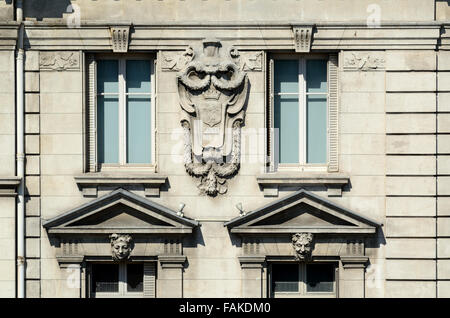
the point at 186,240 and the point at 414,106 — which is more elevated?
the point at 414,106

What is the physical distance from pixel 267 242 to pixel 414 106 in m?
4.43

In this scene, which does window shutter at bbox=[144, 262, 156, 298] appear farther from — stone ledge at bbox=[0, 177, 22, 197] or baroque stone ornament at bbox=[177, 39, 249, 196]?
stone ledge at bbox=[0, 177, 22, 197]

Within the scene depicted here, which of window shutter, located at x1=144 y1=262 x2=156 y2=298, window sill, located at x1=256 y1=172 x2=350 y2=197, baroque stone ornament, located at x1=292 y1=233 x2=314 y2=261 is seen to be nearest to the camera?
baroque stone ornament, located at x1=292 y1=233 x2=314 y2=261

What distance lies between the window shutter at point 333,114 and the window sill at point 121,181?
12.3 feet

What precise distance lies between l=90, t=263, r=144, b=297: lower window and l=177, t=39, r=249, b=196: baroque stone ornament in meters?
2.41

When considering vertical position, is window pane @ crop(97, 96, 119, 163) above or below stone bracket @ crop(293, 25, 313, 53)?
below

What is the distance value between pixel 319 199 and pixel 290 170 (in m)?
1.14

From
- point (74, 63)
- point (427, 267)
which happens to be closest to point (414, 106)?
point (427, 267)

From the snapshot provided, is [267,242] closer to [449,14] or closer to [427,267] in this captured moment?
[427,267]

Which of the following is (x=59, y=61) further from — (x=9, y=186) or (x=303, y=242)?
(x=303, y=242)

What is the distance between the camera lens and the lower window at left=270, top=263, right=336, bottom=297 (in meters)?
46.9

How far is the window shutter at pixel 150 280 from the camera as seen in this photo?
4681 cm

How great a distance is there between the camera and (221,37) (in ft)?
153

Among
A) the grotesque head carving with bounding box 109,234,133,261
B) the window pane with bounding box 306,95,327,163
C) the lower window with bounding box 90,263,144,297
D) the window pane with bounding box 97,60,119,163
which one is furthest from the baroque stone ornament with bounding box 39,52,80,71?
the window pane with bounding box 306,95,327,163
